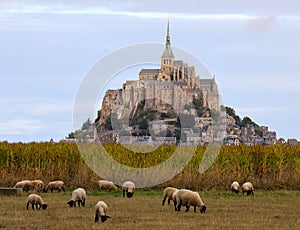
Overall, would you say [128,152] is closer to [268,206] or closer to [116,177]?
[116,177]

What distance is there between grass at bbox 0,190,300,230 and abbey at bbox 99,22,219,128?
9.37 meters

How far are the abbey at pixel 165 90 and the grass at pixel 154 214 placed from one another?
30.7 ft

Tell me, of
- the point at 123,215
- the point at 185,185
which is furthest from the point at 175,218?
the point at 185,185

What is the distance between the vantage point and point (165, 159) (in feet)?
104

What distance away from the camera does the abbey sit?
1318 inches

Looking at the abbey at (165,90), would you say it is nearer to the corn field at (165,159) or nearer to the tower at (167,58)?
the tower at (167,58)

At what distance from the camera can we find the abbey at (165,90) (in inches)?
1318

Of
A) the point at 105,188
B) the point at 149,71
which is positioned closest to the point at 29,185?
the point at 105,188

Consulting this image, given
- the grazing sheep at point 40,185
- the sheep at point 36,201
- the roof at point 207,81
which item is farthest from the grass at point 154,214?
the roof at point 207,81

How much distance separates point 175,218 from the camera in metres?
17.8

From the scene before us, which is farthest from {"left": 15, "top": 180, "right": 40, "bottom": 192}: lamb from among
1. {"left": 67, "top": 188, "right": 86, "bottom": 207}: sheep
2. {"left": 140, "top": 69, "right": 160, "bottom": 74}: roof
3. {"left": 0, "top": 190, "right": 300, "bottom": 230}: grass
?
{"left": 140, "top": 69, "right": 160, "bottom": 74}: roof

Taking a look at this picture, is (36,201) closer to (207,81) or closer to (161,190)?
(161,190)

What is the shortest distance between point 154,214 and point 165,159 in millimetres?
13056

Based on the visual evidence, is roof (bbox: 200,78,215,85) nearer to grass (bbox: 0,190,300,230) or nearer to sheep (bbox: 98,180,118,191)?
sheep (bbox: 98,180,118,191)
